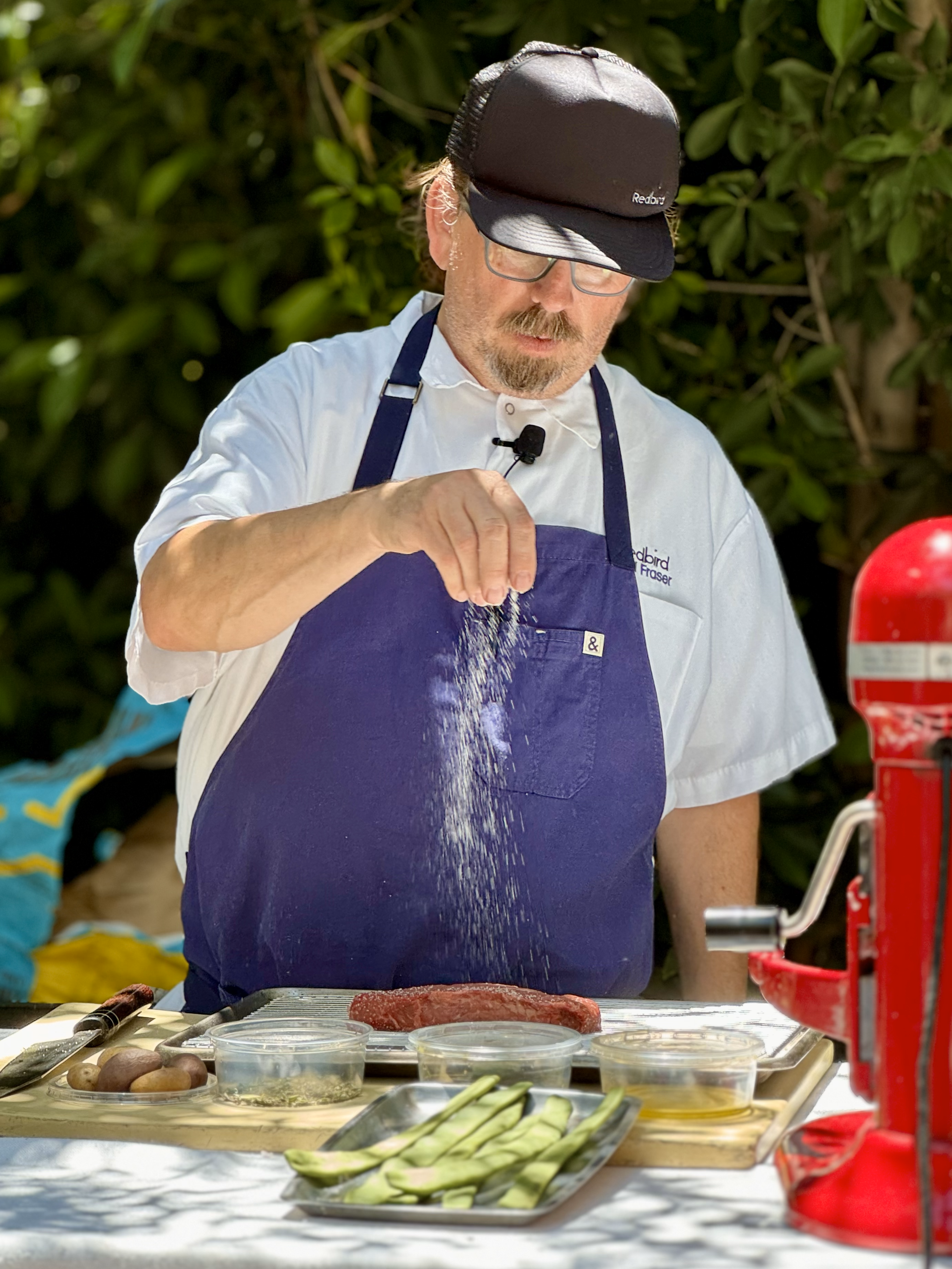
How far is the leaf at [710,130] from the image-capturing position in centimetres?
323

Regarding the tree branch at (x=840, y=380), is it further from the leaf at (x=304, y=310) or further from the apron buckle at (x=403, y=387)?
the apron buckle at (x=403, y=387)

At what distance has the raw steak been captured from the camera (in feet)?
5.76

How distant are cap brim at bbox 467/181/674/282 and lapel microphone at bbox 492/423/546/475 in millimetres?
246

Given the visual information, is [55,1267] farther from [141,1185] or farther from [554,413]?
[554,413]

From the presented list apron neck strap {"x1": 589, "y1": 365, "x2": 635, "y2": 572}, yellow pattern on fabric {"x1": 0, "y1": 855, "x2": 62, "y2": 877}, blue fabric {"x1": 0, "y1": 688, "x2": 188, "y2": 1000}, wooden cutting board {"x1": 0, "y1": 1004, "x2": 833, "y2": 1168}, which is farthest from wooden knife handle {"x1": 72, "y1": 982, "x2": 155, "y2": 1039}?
yellow pattern on fabric {"x1": 0, "y1": 855, "x2": 62, "y2": 877}

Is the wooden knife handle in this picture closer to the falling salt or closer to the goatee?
the falling salt

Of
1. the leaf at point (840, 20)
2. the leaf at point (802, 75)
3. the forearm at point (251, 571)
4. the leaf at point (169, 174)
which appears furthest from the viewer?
the leaf at point (169, 174)

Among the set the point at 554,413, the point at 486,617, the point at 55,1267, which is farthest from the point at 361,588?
the point at 55,1267

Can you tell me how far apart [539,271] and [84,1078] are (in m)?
1.22

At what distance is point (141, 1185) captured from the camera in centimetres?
139

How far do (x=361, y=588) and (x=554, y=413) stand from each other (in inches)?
16.6

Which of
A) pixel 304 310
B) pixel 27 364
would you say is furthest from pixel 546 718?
pixel 27 364

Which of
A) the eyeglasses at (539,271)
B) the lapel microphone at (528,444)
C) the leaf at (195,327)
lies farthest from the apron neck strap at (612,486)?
the leaf at (195,327)

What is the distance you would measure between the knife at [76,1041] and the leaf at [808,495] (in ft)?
6.24
